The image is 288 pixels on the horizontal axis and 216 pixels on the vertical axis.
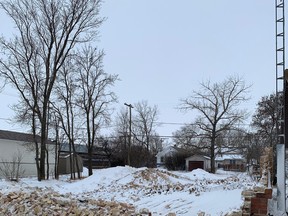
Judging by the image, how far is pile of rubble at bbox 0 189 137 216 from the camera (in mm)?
A: 7609

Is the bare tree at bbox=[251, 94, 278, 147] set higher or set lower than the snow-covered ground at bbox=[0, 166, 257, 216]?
higher

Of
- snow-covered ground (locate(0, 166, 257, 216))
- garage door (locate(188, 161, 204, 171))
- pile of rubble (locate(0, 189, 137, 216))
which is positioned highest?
pile of rubble (locate(0, 189, 137, 216))

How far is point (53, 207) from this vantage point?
8.06 m

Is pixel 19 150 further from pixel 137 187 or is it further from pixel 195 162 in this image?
pixel 195 162

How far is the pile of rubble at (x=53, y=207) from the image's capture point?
7.61 m

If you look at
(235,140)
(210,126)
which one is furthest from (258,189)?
(235,140)

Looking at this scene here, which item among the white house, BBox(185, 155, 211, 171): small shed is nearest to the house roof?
the white house

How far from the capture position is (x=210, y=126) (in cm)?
5172

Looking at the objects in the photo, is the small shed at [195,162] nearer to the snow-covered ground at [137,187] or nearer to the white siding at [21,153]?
the white siding at [21,153]

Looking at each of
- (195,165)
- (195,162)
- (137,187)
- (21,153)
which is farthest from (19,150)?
(195,162)

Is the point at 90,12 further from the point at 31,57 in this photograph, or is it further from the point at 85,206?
the point at 85,206

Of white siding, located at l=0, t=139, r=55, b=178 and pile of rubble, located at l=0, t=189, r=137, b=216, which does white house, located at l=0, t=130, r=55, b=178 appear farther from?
pile of rubble, located at l=0, t=189, r=137, b=216

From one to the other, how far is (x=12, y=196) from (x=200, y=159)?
53.7 metres

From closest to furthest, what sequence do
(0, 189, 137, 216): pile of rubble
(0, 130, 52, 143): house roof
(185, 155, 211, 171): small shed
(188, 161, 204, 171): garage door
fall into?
(0, 189, 137, 216): pile of rubble, (0, 130, 52, 143): house roof, (185, 155, 211, 171): small shed, (188, 161, 204, 171): garage door
